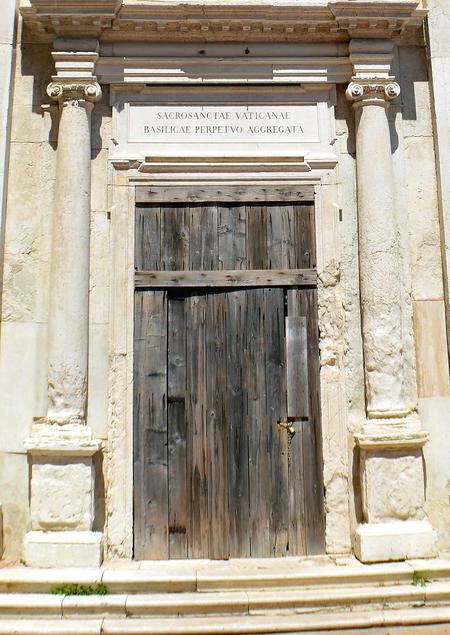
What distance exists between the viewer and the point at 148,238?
485 cm

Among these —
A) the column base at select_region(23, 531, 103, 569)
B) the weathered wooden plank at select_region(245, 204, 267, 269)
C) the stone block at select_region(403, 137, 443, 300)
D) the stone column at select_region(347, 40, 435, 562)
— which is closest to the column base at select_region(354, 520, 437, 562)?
the stone column at select_region(347, 40, 435, 562)

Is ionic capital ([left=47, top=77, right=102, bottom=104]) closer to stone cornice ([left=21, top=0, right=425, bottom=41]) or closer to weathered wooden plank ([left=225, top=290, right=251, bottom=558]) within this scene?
stone cornice ([left=21, top=0, right=425, bottom=41])

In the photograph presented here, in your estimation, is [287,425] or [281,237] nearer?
[287,425]

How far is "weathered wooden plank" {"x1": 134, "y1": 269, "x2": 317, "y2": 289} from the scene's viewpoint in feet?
15.7

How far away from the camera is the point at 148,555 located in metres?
4.54

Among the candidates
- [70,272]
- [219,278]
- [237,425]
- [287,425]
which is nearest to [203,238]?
[219,278]

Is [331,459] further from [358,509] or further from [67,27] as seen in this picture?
[67,27]

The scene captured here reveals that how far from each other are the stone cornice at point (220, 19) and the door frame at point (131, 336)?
1222 mm

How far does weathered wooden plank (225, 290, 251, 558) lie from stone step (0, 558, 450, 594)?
→ 39 cm

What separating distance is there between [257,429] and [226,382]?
0.48 meters

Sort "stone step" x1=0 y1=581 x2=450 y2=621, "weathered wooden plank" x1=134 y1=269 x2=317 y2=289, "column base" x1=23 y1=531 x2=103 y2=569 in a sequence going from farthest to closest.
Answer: "weathered wooden plank" x1=134 y1=269 x2=317 y2=289, "column base" x1=23 y1=531 x2=103 y2=569, "stone step" x1=0 y1=581 x2=450 y2=621

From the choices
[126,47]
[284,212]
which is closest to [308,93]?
[284,212]

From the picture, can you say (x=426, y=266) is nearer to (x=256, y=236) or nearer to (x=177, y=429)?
(x=256, y=236)

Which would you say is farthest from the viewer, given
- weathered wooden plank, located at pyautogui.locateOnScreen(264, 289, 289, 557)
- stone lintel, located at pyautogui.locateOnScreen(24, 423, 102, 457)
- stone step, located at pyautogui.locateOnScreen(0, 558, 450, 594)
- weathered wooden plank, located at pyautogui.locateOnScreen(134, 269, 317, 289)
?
weathered wooden plank, located at pyautogui.locateOnScreen(134, 269, 317, 289)
